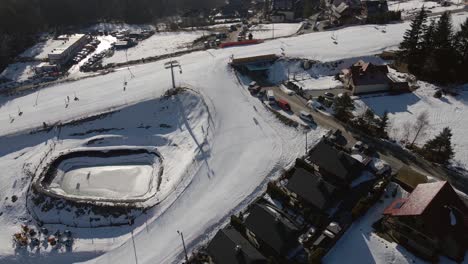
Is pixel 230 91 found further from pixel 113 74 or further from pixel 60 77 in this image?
pixel 60 77

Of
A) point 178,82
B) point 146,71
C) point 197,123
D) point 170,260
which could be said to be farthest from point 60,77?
point 170,260

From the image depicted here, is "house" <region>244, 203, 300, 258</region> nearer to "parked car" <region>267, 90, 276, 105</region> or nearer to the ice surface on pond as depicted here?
the ice surface on pond

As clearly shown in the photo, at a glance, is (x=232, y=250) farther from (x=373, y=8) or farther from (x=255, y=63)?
(x=373, y=8)

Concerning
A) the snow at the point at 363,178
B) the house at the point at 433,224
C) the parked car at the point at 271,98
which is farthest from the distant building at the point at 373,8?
the house at the point at 433,224

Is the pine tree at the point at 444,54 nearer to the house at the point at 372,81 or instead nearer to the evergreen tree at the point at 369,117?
the house at the point at 372,81

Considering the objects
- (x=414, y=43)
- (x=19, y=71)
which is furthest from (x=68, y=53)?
(x=414, y=43)

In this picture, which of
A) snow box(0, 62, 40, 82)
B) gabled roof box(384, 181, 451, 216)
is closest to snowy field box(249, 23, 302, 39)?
snow box(0, 62, 40, 82)
